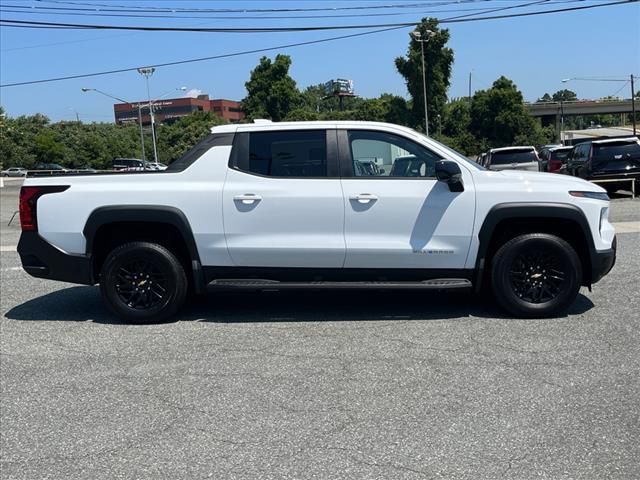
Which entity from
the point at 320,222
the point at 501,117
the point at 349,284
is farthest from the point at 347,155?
the point at 501,117

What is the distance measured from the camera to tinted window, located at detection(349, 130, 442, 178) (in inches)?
228

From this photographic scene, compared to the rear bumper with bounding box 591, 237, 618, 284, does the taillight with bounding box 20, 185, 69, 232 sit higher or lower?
higher

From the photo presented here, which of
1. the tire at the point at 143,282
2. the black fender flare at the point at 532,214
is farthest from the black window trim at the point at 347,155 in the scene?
the tire at the point at 143,282

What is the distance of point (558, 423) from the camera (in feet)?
12.2

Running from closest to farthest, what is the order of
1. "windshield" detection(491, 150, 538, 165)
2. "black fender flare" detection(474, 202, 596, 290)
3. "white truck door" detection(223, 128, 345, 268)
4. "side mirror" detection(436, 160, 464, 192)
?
"side mirror" detection(436, 160, 464, 192)
"black fender flare" detection(474, 202, 596, 290)
"white truck door" detection(223, 128, 345, 268)
"windshield" detection(491, 150, 538, 165)

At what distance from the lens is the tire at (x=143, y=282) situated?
5875mm

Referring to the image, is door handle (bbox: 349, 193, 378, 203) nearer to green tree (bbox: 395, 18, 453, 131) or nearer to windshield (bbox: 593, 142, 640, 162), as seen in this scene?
windshield (bbox: 593, 142, 640, 162)

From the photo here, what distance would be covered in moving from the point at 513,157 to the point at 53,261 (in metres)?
18.5

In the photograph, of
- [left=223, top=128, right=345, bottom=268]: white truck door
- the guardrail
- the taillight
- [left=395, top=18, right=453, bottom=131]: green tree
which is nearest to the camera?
[left=223, top=128, right=345, bottom=268]: white truck door

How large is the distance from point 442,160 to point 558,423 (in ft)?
8.54

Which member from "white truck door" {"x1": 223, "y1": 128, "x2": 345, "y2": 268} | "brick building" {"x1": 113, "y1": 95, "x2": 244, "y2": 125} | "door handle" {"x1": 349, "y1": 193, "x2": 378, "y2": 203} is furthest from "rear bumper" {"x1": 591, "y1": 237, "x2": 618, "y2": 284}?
"brick building" {"x1": 113, "y1": 95, "x2": 244, "y2": 125}

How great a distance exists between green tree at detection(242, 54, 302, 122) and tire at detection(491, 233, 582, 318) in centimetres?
6031

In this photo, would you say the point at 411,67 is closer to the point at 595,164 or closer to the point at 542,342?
the point at 595,164

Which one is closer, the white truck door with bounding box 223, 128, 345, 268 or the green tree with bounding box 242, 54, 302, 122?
the white truck door with bounding box 223, 128, 345, 268
